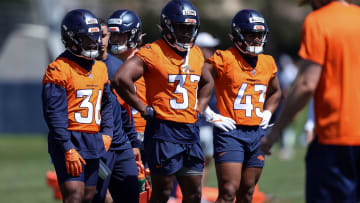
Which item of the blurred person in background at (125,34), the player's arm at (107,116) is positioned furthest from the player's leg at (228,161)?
the player's arm at (107,116)

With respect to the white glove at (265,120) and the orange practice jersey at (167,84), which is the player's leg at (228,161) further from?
the orange practice jersey at (167,84)

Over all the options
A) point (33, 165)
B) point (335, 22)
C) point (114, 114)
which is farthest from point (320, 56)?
point (33, 165)

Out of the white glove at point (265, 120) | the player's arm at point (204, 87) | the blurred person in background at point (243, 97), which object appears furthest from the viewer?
the white glove at point (265, 120)

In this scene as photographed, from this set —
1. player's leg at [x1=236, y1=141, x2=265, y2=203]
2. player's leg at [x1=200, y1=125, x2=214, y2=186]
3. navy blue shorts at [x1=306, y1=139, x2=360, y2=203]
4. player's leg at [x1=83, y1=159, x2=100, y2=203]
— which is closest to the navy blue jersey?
player's leg at [x1=83, y1=159, x2=100, y2=203]

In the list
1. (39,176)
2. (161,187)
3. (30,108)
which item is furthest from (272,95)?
(30,108)

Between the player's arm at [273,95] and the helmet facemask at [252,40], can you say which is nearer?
the helmet facemask at [252,40]

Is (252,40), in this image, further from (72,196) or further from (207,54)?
(72,196)

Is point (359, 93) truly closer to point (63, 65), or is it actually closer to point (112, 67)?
point (63, 65)

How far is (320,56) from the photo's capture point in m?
4.62

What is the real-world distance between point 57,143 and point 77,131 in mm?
227

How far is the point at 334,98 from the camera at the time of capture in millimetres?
4723

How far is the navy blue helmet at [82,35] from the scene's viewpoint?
6340 millimetres

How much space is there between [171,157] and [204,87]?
3.11 feet

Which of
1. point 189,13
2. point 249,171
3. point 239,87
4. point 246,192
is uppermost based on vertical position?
point 189,13
